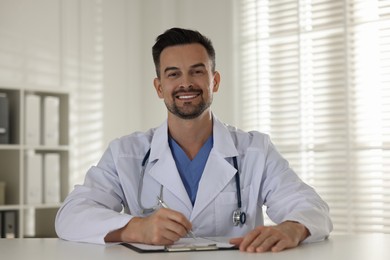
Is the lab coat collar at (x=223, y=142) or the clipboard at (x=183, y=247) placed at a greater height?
the lab coat collar at (x=223, y=142)

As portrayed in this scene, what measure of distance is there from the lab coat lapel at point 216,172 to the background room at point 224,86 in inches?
74.4

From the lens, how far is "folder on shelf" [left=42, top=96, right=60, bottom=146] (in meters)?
4.32

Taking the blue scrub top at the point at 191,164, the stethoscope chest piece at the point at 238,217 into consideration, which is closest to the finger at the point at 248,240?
the stethoscope chest piece at the point at 238,217

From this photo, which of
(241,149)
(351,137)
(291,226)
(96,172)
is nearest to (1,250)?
(96,172)

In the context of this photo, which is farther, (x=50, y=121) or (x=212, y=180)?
(x=50, y=121)

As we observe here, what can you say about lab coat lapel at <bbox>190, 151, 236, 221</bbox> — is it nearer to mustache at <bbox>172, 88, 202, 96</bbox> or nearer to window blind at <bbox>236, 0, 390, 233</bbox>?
mustache at <bbox>172, 88, 202, 96</bbox>

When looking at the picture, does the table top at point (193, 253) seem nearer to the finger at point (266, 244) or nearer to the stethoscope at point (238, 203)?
the finger at point (266, 244)

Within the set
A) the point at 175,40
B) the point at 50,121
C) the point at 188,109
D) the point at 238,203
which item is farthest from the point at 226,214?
the point at 50,121

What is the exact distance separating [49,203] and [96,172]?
198 centimetres

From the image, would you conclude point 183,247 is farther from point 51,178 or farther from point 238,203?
point 51,178

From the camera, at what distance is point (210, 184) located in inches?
95.1

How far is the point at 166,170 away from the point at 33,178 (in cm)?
198

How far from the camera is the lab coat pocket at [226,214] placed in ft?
7.87

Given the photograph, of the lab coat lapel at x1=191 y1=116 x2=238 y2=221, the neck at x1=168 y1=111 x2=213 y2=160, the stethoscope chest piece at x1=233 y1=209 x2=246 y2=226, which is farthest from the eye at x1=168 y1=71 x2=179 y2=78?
the stethoscope chest piece at x1=233 y1=209 x2=246 y2=226
